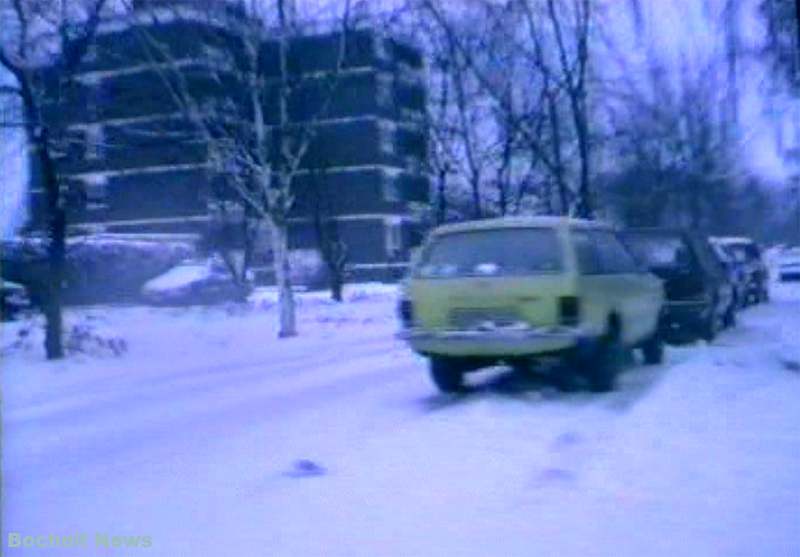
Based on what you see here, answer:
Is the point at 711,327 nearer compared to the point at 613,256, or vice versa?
Answer: the point at 613,256

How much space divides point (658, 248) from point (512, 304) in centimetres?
70

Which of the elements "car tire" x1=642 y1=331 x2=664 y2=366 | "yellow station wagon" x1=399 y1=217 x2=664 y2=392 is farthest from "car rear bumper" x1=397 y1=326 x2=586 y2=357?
"car tire" x1=642 y1=331 x2=664 y2=366

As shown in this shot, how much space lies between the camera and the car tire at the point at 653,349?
523 centimetres

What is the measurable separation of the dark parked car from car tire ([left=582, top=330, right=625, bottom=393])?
0.36 m

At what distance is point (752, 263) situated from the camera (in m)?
4.04

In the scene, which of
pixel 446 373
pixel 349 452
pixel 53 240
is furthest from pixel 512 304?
pixel 53 240

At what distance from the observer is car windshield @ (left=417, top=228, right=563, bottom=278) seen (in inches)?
173

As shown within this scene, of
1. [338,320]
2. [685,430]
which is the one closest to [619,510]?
[685,430]

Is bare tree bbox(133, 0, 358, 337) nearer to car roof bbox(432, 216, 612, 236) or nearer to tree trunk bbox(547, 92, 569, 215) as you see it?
car roof bbox(432, 216, 612, 236)

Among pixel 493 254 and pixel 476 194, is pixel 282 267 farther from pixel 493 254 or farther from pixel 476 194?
pixel 493 254

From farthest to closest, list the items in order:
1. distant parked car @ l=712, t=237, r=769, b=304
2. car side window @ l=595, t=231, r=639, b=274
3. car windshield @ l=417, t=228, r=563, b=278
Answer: car side window @ l=595, t=231, r=639, b=274, car windshield @ l=417, t=228, r=563, b=278, distant parked car @ l=712, t=237, r=769, b=304

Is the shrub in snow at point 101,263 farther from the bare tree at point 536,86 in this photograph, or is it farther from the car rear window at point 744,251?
the car rear window at point 744,251

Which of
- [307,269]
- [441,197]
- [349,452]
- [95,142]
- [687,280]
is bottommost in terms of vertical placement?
[349,452]

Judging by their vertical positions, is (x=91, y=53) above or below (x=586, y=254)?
above
